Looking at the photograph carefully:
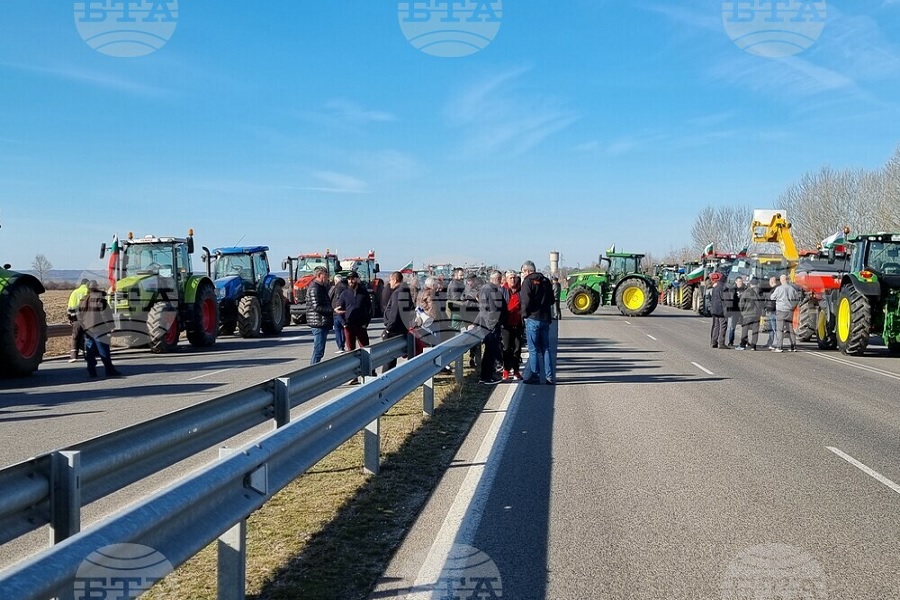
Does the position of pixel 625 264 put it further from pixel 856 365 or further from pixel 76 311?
pixel 76 311

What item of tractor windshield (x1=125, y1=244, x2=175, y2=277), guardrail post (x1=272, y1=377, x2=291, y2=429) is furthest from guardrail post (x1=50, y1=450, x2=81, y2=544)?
tractor windshield (x1=125, y1=244, x2=175, y2=277)

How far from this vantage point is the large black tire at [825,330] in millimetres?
19273

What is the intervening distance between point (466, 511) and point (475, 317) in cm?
819

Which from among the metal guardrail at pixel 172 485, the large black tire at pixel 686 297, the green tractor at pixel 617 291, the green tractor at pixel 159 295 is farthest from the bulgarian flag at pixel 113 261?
the large black tire at pixel 686 297

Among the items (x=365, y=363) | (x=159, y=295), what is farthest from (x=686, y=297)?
(x=365, y=363)

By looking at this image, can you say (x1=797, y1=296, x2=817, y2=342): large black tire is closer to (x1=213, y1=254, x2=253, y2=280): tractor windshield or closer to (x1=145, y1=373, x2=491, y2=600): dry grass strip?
(x1=145, y1=373, x2=491, y2=600): dry grass strip

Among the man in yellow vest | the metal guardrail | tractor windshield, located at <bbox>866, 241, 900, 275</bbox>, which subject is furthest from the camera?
tractor windshield, located at <bbox>866, 241, 900, 275</bbox>

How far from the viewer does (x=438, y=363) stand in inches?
402

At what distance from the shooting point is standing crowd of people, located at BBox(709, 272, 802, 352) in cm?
1917

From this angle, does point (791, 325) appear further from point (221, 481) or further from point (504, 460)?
point (221, 481)

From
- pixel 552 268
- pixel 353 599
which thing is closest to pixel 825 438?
pixel 353 599

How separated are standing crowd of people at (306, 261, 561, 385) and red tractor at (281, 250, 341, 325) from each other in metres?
14.6

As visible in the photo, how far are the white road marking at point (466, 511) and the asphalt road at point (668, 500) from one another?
2 cm

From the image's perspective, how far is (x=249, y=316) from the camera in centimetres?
2314
